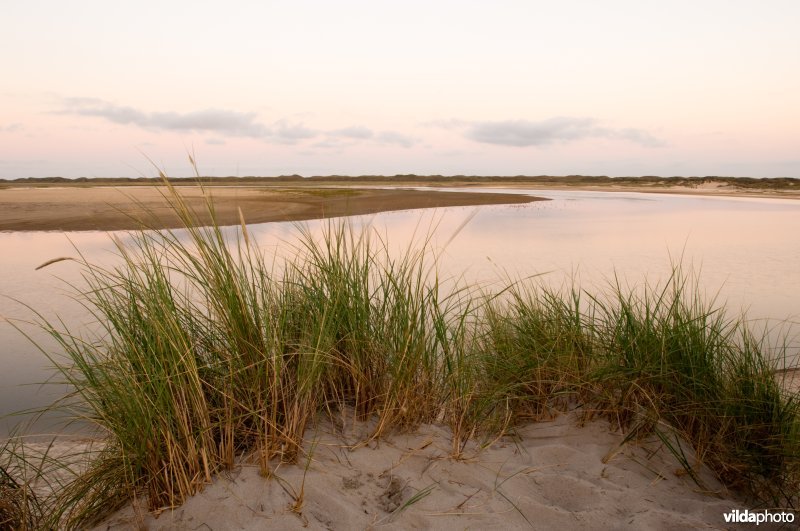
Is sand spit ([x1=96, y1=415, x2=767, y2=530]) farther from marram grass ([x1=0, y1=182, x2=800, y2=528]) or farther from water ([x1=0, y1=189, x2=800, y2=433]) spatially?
water ([x1=0, y1=189, x2=800, y2=433])

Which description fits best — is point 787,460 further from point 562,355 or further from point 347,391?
point 347,391

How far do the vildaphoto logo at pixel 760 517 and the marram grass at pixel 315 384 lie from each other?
117 mm

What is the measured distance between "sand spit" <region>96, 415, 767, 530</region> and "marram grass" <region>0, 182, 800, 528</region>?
0.27ft

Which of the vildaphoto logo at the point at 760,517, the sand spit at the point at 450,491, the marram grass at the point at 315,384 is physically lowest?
the vildaphoto logo at the point at 760,517

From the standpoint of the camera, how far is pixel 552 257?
9.65 m

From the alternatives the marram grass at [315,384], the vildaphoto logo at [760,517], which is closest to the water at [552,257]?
the marram grass at [315,384]

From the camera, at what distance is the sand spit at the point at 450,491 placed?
202 cm

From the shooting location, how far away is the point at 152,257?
239cm

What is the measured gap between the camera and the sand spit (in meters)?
2.02

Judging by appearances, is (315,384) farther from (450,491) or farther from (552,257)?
(552,257)

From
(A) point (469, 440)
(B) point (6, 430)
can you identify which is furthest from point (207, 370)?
(B) point (6, 430)

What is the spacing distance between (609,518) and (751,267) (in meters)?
8.25

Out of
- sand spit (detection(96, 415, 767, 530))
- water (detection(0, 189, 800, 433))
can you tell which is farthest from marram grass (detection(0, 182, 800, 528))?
water (detection(0, 189, 800, 433))

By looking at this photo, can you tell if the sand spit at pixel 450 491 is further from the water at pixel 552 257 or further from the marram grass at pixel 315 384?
the water at pixel 552 257
